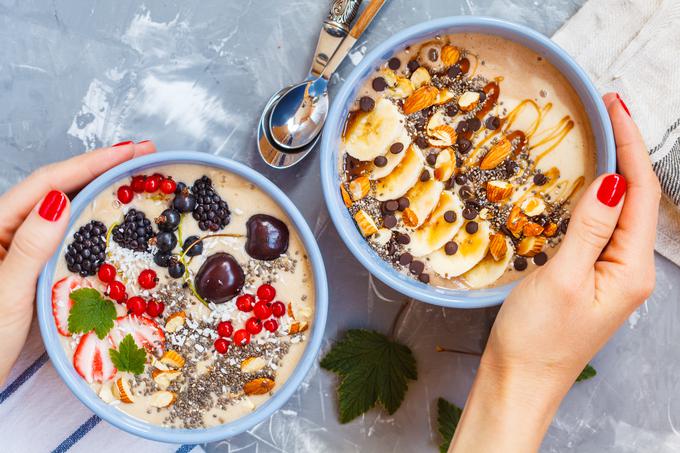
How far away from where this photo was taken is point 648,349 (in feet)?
4.37

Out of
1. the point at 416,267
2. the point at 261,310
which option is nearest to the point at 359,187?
the point at 416,267

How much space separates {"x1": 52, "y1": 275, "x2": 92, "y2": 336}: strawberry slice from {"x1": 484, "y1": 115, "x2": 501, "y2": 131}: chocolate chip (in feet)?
2.53

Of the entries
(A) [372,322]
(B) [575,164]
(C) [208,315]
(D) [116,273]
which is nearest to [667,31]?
Answer: (B) [575,164]

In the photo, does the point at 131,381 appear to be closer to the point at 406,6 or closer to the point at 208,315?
the point at 208,315

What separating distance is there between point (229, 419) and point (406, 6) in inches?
33.1

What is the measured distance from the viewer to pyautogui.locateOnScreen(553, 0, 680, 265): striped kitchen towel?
1208 millimetres

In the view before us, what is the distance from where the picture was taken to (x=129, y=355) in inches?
45.1

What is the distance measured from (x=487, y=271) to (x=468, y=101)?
0.31m

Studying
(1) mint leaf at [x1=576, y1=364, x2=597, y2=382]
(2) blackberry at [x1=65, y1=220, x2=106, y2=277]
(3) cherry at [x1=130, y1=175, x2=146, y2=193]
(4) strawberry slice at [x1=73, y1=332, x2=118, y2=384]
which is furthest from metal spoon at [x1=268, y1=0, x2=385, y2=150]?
(1) mint leaf at [x1=576, y1=364, x2=597, y2=382]

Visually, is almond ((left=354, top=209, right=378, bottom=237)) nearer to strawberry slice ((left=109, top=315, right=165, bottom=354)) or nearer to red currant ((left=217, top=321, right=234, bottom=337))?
red currant ((left=217, top=321, right=234, bottom=337))

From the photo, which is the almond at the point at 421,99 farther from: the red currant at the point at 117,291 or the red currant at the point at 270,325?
the red currant at the point at 117,291

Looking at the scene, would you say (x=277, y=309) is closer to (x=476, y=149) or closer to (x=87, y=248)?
(x=87, y=248)

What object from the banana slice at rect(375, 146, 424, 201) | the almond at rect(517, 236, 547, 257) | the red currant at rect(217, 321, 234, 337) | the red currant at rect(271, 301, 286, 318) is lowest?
the red currant at rect(217, 321, 234, 337)

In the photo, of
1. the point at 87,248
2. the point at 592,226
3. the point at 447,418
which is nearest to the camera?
the point at 592,226
